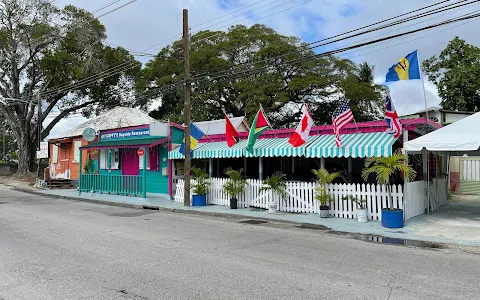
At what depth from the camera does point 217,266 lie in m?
6.50

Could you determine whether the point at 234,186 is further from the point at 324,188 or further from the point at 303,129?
the point at 324,188

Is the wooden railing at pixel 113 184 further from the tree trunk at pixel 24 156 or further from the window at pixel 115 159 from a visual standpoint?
the tree trunk at pixel 24 156

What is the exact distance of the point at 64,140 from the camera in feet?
92.2

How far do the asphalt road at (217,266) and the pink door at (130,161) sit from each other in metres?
10.6

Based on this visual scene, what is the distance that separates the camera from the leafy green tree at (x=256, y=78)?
1216 inches

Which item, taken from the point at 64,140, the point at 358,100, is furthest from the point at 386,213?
the point at 64,140

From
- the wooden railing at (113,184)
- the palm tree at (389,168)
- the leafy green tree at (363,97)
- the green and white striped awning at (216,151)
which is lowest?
the wooden railing at (113,184)

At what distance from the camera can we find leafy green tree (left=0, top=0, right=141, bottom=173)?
33031 mm

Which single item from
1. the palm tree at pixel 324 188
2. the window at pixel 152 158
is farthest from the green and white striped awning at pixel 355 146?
the window at pixel 152 158

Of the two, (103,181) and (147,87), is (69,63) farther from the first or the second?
(103,181)

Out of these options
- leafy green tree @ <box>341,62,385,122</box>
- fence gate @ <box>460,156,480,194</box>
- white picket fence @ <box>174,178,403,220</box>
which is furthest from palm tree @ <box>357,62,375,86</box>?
white picket fence @ <box>174,178,403,220</box>

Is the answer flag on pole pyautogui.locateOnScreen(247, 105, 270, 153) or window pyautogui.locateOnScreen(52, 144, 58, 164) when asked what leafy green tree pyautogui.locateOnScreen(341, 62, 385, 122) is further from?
window pyautogui.locateOnScreen(52, 144, 58, 164)

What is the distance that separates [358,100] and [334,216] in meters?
21.0

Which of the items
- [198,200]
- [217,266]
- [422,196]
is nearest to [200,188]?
[198,200]
